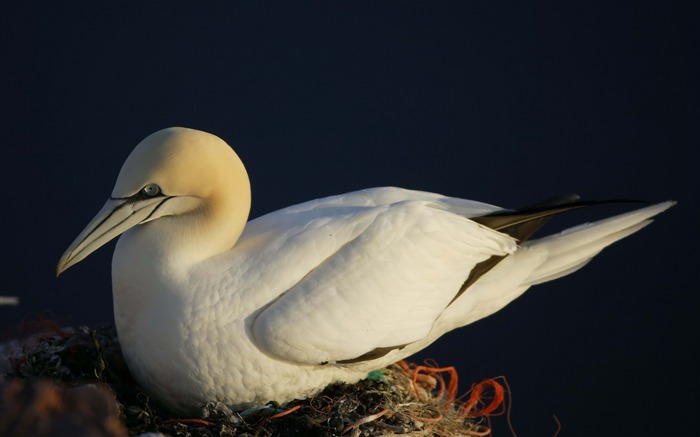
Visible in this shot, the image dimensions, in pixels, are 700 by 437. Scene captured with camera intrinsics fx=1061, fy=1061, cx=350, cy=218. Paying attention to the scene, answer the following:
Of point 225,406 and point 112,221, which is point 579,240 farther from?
point 112,221

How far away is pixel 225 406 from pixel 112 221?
0.59m

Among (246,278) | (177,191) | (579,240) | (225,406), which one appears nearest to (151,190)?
(177,191)

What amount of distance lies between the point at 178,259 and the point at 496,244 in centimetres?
96

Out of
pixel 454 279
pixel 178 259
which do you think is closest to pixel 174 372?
pixel 178 259

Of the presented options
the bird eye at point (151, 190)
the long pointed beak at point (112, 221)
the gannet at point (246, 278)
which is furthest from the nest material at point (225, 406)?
Result: the bird eye at point (151, 190)

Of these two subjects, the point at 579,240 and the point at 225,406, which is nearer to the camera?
the point at 225,406

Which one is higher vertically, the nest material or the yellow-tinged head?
the yellow-tinged head

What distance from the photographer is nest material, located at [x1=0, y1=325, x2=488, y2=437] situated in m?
2.82

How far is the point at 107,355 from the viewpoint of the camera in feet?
10.4

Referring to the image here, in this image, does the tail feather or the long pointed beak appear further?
the tail feather

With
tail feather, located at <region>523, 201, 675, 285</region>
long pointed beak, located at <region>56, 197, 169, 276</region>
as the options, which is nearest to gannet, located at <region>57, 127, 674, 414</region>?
long pointed beak, located at <region>56, 197, 169, 276</region>

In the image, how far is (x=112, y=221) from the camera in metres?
2.88

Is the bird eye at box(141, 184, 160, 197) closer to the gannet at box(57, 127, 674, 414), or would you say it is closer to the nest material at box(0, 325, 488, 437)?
the gannet at box(57, 127, 674, 414)

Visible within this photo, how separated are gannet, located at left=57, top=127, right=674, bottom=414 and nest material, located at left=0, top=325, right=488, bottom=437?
0.18ft
